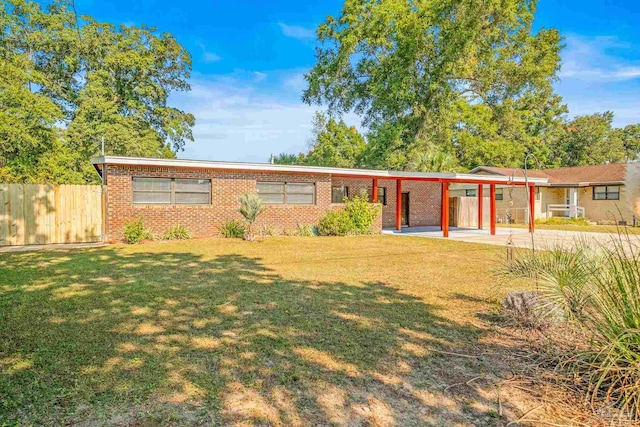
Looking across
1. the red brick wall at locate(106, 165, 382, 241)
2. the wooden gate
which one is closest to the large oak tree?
the red brick wall at locate(106, 165, 382, 241)

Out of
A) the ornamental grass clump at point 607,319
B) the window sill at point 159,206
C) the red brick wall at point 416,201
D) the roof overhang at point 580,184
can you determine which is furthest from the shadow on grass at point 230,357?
the roof overhang at point 580,184

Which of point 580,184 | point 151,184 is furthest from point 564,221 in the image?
point 151,184

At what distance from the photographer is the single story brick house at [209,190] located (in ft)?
43.2

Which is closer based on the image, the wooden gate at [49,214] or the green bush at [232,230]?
the wooden gate at [49,214]

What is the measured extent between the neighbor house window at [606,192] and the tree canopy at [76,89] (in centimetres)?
2903

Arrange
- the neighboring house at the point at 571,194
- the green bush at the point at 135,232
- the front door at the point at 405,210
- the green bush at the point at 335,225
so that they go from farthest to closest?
the neighboring house at the point at 571,194 < the front door at the point at 405,210 < the green bush at the point at 335,225 < the green bush at the point at 135,232

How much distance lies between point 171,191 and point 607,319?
13457 mm

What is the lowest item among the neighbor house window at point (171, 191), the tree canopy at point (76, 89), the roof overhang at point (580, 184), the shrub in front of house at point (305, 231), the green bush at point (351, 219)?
the shrub in front of house at point (305, 231)

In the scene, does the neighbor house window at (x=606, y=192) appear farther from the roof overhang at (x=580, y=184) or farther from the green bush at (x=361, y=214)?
the green bush at (x=361, y=214)

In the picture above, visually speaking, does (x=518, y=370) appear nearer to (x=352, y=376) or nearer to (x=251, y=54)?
(x=352, y=376)

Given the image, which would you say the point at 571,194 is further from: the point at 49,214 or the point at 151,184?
the point at 49,214

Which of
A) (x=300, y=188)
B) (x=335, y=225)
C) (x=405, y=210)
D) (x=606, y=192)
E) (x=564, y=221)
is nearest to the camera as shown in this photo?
(x=335, y=225)

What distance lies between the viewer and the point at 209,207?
14719 mm

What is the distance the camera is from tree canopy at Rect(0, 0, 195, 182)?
2106 cm
